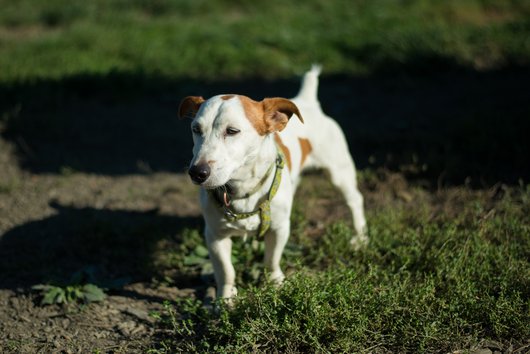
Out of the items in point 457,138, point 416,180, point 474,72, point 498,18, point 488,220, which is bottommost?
point 488,220

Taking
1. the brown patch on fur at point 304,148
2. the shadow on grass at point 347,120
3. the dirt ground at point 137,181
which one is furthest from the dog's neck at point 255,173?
the shadow on grass at point 347,120

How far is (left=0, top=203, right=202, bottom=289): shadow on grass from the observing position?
423cm

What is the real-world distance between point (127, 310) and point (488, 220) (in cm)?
260

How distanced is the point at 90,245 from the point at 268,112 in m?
2.01

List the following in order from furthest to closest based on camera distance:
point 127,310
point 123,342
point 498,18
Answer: point 498,18, point 127,310, point 123,342

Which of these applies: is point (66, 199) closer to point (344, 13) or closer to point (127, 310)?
point (127, 310)

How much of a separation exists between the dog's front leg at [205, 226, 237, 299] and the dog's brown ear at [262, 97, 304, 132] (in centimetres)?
77

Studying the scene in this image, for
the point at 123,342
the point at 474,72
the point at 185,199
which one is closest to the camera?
the point at 123,342

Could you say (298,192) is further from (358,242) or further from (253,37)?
(253,37)

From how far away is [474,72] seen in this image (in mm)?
7777

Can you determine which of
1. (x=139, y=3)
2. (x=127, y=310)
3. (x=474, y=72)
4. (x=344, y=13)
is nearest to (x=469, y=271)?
(x=127, y=310)

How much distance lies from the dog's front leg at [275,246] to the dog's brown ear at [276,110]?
0.64 meters

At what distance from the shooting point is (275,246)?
3723 mm

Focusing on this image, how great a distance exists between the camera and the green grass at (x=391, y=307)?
317cm
